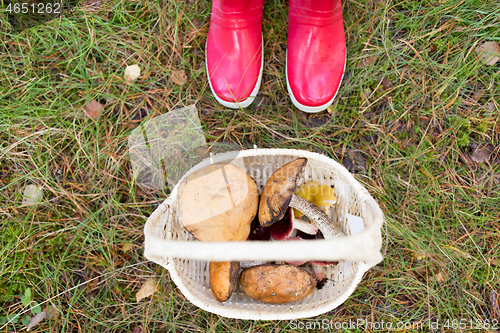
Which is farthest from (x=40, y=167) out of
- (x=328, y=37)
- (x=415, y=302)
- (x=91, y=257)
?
(x=415, y=302)

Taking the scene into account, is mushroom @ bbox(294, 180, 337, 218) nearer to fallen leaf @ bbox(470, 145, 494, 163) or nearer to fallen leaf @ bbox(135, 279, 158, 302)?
fallen leaf @ bbox(135, 279, 158, 302)

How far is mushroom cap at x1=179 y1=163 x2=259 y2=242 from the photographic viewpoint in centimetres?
145

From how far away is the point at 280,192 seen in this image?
4.66 ft

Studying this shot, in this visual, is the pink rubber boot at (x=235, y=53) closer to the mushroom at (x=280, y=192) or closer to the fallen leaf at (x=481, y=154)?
the mushroom at (x=280, y=192)

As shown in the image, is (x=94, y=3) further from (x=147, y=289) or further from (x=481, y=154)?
(x=481, y=154)

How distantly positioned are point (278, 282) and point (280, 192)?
1.63ft

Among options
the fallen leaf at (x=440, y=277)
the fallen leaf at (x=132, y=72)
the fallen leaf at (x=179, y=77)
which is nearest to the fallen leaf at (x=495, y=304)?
the fallen leaf at (x=440, y=277)

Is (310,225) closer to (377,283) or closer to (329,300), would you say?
(329,300)

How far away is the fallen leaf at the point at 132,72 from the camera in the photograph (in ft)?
7.63

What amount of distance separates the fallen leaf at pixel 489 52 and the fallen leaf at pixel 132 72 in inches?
105

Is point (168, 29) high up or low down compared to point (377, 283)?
up

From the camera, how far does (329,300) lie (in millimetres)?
1653

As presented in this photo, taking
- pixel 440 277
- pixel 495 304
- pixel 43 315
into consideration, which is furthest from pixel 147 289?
pixel 495 304

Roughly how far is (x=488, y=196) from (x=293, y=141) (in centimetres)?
157
